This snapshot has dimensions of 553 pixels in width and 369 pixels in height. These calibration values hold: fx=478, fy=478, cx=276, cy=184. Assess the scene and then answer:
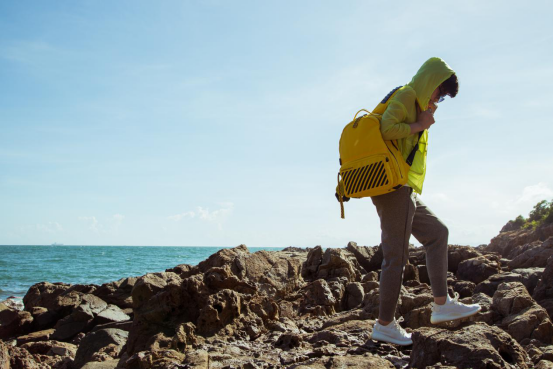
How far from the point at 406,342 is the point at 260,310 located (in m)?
2.10

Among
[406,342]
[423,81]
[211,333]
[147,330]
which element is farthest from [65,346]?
[423,81]

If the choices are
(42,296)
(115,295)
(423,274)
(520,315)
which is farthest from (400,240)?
(42,296)

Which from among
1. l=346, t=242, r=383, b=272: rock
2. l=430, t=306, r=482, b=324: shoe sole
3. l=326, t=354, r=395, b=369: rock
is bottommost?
l=326, t=354, r=395, b=369: rock

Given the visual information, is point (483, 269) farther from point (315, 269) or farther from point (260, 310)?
point (260, 310)

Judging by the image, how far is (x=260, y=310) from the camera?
543cm

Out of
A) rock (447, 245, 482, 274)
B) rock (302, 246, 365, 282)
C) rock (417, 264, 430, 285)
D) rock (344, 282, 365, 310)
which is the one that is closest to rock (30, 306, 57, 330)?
rock (302, 246, 365, 282)

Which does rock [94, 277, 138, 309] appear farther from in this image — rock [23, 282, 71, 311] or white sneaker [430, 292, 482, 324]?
white sneaker [430, 292, 482, 324]

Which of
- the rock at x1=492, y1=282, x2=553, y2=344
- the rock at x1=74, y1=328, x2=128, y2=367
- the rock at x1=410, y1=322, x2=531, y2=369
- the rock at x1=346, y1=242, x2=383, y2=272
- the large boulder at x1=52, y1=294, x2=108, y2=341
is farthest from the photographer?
the rock at x1=346, y1=242, x2=383, y2=272

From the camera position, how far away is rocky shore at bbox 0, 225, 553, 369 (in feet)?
10.7

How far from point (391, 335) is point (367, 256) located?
6.90 m

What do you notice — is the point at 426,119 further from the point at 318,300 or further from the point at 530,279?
the point at 530,279

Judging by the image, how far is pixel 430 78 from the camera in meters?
3.94

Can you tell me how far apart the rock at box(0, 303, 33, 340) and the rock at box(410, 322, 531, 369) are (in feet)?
31.0

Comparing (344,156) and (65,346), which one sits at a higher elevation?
(344,156)
